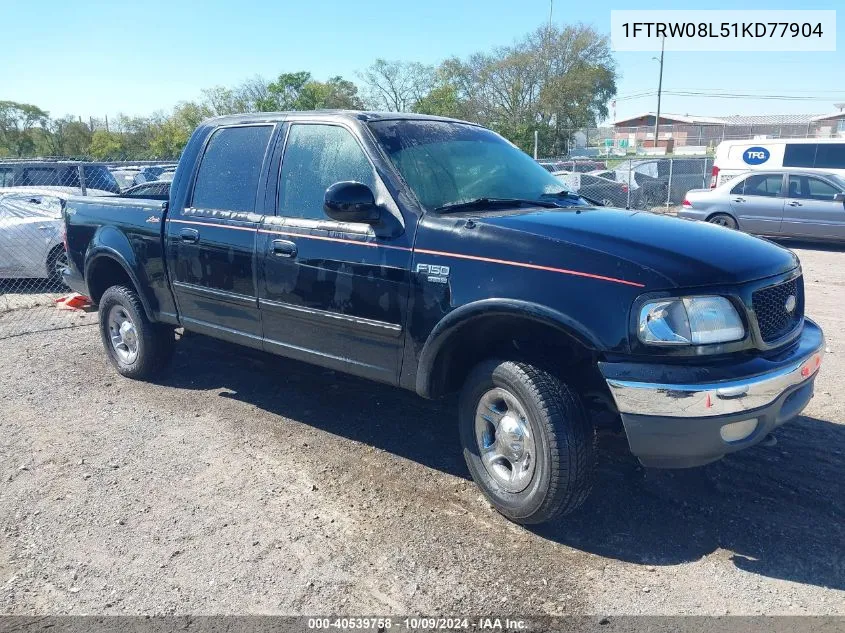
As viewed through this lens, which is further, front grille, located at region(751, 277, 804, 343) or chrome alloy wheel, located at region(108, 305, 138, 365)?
chrome alloy wheel, located at region(108, 305, 138, 365)

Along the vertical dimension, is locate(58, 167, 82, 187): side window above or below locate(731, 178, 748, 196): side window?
above

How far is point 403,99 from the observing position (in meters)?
53.7

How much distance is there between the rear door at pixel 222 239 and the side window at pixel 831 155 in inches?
601

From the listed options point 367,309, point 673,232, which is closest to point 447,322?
point 367,309

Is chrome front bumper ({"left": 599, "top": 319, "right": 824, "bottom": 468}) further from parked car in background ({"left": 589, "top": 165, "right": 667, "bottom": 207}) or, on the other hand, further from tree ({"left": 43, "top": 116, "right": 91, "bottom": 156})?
tree ({"left": 43, "top": 116, "right": 91, "bottom": 156})

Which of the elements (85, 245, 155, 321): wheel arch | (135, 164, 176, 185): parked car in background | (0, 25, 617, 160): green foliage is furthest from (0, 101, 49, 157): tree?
(85, 245, 155, 321): wheel arch

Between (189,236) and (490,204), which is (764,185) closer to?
(490,204)

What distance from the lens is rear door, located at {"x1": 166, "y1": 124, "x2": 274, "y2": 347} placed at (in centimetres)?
477

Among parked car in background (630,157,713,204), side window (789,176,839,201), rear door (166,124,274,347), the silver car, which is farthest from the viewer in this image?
parked car in background (630,157,713,204)

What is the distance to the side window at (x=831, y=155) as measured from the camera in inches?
628

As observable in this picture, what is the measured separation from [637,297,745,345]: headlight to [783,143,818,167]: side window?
51.4 ft

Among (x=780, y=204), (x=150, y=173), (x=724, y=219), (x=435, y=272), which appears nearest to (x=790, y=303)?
(x=435, y=272)

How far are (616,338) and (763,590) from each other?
4.14 ft

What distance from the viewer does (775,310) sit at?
3.48m
